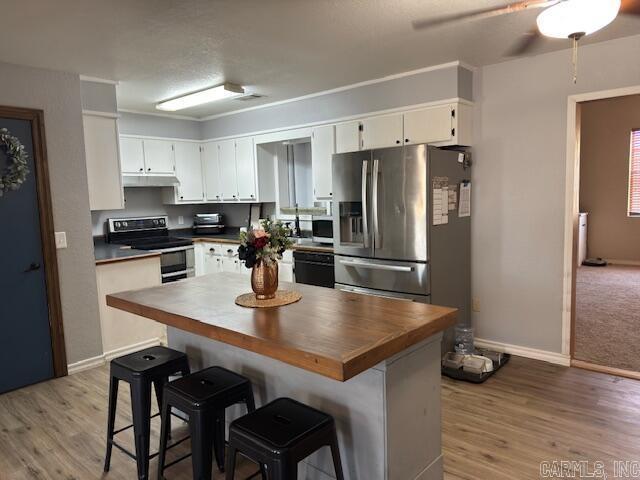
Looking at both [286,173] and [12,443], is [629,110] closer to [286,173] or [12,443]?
[286,173]

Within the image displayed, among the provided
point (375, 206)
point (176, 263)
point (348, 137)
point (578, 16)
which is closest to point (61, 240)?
point (176, 263)

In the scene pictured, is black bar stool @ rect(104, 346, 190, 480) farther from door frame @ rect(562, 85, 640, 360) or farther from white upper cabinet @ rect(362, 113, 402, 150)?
door frame @ rect(562, 85, 640, 360)

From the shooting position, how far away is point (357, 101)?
429cm

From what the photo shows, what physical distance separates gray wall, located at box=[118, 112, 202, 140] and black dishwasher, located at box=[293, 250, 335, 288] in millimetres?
2365

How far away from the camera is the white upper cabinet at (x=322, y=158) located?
4.54 metres

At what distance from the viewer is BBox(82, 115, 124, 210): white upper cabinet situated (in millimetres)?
3916

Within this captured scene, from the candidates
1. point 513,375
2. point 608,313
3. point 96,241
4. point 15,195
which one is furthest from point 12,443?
point 608,313

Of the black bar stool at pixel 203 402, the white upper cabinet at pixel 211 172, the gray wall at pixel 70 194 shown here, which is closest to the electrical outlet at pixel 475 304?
the black bar stool at pixel 203 402

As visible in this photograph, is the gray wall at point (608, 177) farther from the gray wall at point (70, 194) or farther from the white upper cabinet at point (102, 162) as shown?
the gray wall at point (70, 194)

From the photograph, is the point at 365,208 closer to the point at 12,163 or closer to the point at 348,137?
the point at 348,137

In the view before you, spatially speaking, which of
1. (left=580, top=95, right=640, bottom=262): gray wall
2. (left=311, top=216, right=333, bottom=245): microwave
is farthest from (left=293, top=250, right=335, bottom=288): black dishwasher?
(left=580, top=95, right=640, bottom=262): gray wall

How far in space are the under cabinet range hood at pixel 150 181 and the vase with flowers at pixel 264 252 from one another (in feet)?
11.1

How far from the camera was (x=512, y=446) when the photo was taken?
253cm

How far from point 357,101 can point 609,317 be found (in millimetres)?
3488
